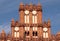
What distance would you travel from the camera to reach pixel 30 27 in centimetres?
10131

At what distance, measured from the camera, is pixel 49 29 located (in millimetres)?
101188

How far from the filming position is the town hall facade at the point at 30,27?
3954 inches

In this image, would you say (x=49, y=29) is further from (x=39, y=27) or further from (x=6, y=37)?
(x=6, y=37)

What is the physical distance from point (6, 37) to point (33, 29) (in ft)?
17.3

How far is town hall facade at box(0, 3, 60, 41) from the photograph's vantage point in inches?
3954

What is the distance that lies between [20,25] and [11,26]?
5.56 feet

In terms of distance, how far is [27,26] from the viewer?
101 metres

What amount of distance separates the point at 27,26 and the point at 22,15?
2.31 meters

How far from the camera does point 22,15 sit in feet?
334

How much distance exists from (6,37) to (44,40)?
707cm

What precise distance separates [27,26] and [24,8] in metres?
3.53

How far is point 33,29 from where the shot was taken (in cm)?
10125

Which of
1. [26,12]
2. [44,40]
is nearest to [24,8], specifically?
[26,12]

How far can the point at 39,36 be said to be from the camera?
100500 mm
